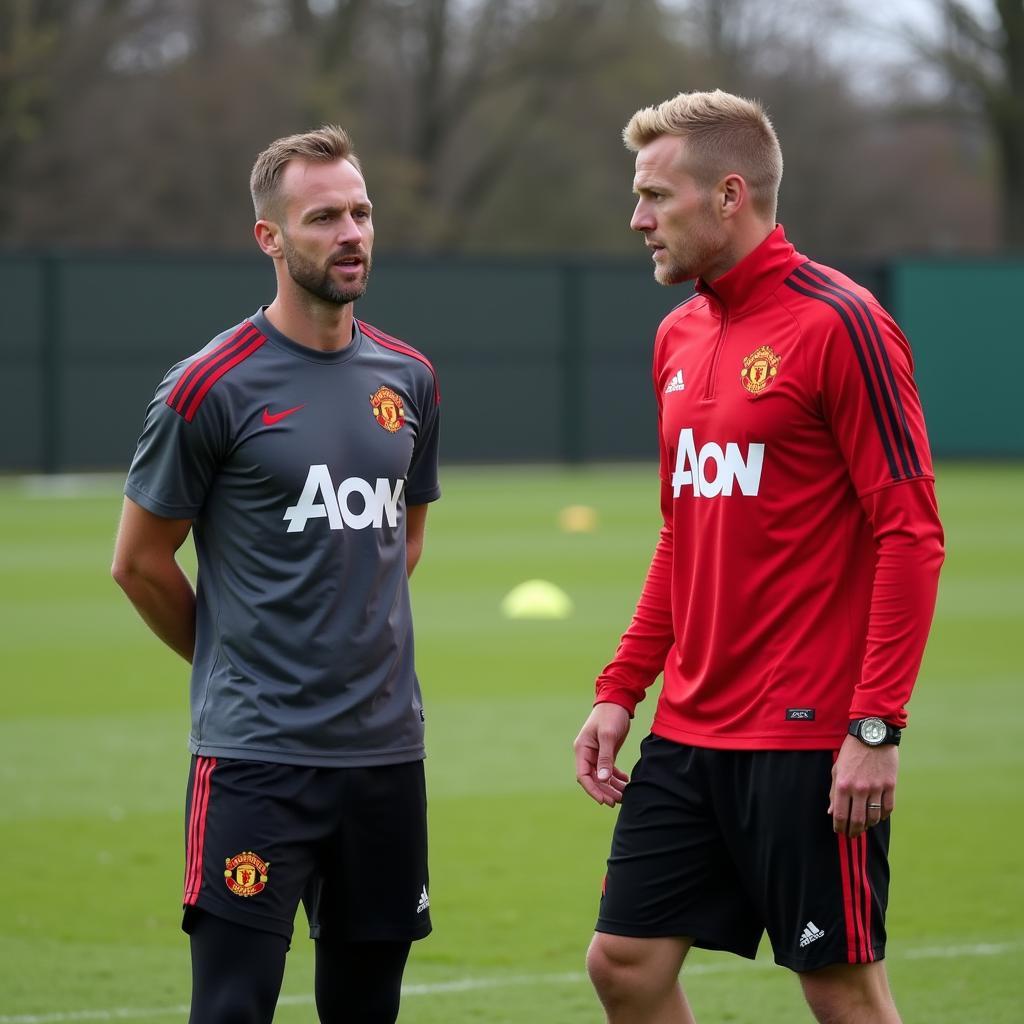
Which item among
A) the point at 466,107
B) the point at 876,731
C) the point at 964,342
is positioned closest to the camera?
the point at 876,731

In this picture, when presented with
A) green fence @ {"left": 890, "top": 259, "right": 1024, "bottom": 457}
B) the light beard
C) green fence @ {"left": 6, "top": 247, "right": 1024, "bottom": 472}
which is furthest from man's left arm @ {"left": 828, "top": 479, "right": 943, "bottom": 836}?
green fence @ {"left": 890, "top": 259, "right": 1024, "bottom": 457}

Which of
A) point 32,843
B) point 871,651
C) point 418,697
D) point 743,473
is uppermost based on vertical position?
point 743,473

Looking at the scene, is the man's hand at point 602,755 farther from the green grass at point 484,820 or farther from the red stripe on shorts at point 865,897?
the green grass at point 484,820

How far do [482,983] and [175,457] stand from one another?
97.8 inches

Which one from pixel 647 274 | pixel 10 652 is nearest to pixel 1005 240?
pixel 647 274

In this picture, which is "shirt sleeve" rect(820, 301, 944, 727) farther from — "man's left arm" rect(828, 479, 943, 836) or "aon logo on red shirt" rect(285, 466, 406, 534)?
"aon logo on red shirt" rect(285, 466, 406, 534)

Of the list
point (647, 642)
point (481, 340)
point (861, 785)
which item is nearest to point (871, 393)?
point (861, 785)

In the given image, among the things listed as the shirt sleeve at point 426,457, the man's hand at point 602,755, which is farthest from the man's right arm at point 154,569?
the man's hand at point 602,755

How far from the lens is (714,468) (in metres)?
4.06

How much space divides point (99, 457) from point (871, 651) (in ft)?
80.2

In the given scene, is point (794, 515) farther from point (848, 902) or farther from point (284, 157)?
point (284, 157)

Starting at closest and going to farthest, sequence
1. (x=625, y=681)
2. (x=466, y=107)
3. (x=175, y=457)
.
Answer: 1. (x=175, y=457)
2. (x=625, y=681)
3. (x=466, y=107)

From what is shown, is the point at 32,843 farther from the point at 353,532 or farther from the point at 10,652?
the point at 10,652

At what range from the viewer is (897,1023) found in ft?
12.7
